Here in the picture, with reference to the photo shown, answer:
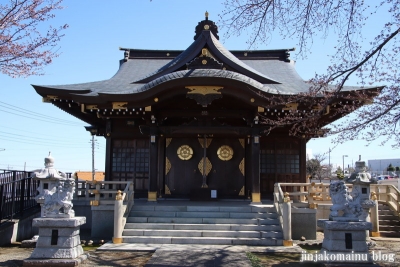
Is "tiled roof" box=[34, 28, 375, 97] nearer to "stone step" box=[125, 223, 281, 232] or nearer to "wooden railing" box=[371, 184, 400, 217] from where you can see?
"wooden railing" box=[371, 184, 400, 217]

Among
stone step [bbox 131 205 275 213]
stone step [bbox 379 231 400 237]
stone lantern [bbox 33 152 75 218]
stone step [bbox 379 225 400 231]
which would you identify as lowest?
stone step [bbox 379 231 400 237]

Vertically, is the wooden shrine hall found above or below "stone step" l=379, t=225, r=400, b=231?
above

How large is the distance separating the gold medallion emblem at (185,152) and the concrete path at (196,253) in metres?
4.98

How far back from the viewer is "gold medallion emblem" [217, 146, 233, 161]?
1434 centimetres

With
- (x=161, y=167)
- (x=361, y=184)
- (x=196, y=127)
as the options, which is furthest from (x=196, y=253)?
(x=161, y=167)

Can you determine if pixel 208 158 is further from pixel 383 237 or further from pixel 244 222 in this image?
pixel 383 237

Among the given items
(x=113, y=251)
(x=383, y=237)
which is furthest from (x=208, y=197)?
(x=383, y=237)

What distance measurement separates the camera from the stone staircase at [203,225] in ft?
33.0

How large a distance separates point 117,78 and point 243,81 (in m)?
7.38

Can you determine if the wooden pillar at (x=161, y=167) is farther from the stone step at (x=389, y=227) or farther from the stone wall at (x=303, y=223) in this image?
the stone step at (x=389, y=227)

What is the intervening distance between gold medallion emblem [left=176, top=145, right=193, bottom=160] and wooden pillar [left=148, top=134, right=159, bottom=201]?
5.00ft

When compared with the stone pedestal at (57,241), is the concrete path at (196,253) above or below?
below

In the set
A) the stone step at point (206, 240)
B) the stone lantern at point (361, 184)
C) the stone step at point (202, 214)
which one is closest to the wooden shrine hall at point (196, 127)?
the stone step at point (202, 214)

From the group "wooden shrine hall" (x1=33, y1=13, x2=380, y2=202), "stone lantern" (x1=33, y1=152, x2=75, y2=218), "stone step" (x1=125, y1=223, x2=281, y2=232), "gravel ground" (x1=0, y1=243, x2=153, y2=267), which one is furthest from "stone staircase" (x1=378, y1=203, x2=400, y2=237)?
"stone lantern" (x1=33, y1=152, x2=75, y2=218)
